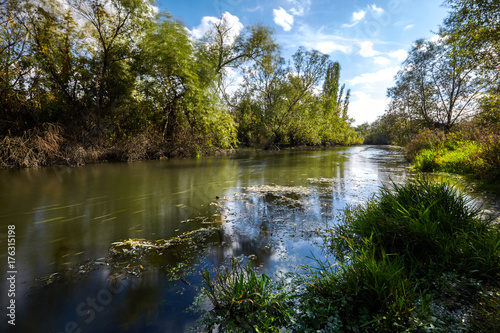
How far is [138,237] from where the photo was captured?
3492mm

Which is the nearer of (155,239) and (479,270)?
(479,270)

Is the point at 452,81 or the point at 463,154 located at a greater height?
the point at 452,81

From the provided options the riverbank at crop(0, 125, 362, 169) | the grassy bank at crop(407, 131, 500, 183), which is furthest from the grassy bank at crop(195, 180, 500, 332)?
the riverbank at crop(0, 125, 362, 169)

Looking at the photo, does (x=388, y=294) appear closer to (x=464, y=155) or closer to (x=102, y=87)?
(x=464, y=155)

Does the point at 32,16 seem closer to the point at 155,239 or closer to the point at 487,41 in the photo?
the point at 155,239

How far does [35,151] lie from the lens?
11758mm

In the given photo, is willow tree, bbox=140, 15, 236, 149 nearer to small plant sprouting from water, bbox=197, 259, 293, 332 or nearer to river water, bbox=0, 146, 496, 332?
river water, bbox=0, 146, 496, 332

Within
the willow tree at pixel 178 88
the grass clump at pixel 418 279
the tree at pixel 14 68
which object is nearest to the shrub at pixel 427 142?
the grass clump at pixel 418 279

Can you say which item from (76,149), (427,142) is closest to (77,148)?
(76,149)

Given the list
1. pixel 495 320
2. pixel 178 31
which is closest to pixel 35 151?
pixel 178 31

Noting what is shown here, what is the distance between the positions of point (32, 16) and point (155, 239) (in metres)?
16.0

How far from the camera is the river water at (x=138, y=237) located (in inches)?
75.7

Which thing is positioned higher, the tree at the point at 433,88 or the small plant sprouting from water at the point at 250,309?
the tree at the point at 433,88

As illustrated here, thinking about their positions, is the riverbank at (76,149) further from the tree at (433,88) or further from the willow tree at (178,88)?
the tree at (433,88)
